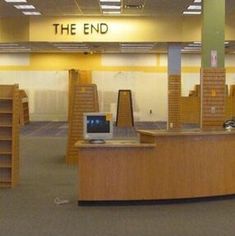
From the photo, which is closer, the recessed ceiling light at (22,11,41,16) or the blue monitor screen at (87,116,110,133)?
the blue monitor screen at (87,116,110,133)

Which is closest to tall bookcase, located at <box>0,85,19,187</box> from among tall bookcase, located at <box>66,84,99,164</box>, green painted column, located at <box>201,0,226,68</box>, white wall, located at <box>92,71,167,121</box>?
tall bookcase, located at <box>66,84,99,164</box>

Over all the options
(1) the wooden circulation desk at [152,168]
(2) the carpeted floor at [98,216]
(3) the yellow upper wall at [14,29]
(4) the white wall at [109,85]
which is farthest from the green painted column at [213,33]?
(4) the white wall at [109,85]

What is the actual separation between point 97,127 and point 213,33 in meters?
4.16

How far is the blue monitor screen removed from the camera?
27.2ft

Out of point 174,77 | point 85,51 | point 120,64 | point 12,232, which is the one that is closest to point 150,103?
point 120,64

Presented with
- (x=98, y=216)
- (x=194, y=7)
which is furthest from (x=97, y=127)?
(x=194, y=7)

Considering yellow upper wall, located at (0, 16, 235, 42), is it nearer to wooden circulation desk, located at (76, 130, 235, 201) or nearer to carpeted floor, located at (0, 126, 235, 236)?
carpeted floor, located at (0, 126, 235, 236)

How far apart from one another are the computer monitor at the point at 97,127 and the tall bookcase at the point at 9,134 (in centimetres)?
221

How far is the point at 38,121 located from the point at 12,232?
2387 cm

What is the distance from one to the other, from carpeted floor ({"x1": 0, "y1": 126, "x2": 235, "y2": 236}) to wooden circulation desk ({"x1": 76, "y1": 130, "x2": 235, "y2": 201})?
0.19 m

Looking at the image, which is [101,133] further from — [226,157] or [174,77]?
[174,77]

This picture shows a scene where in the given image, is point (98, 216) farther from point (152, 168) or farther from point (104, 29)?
point (104, 29)

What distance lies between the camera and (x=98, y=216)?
7461mm

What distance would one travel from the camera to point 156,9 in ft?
55.9
